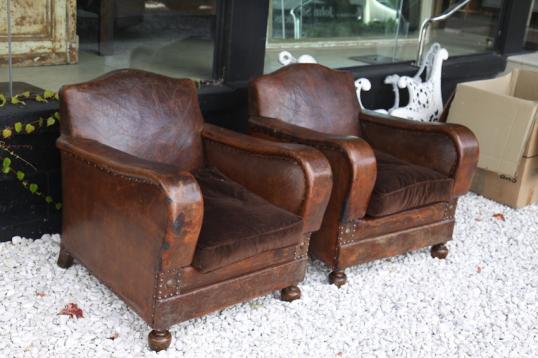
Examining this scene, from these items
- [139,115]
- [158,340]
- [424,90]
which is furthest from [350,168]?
[424,90]

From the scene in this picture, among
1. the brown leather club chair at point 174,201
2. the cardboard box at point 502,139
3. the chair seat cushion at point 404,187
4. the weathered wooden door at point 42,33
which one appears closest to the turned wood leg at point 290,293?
the brown leather club chair at point 174,201

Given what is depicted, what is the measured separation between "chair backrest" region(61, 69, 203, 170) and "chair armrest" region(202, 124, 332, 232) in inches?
5.6

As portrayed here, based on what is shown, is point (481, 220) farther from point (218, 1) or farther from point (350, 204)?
point (218, 1)

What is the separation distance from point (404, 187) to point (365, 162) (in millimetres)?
291

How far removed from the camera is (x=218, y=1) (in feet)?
11.6

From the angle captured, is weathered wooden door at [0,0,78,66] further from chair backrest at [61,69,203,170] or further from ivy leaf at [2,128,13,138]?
chair backrest at [61,69,203,170]

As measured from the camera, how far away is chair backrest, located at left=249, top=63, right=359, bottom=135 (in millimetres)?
3195

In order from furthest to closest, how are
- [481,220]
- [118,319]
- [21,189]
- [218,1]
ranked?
[481,220]
[218,1]
[21,189]
[118,319]

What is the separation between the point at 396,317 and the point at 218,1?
178cm

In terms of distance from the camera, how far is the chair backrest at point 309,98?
320cm

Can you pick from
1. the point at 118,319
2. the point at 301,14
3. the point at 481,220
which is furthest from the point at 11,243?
the point at 481,220

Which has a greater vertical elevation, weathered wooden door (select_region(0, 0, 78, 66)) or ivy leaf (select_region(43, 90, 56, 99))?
weathered wooden door (select_region(0, 0, 78, 66))

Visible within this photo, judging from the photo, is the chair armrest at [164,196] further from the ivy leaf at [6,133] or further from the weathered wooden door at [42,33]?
the weathered wooden door at [42,33]

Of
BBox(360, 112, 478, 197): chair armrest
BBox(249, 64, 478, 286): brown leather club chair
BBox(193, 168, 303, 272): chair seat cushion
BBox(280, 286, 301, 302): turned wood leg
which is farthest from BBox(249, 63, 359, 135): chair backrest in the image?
BBox(280, 286, 301, 302): turned wood leg
